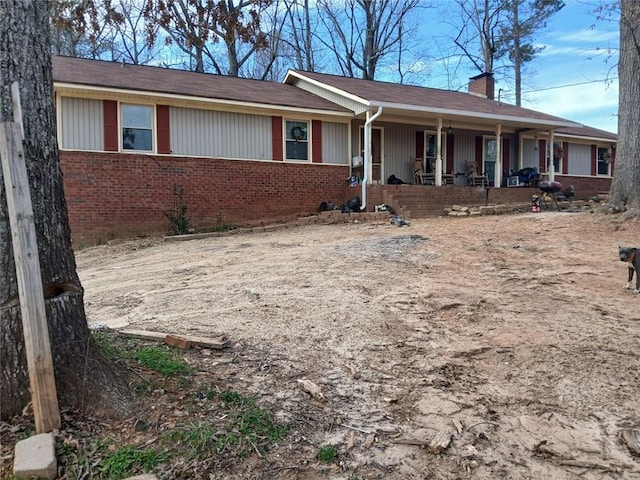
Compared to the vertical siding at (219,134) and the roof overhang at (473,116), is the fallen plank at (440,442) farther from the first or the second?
the roof overhang at (473,116)

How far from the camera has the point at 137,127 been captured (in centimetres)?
1318

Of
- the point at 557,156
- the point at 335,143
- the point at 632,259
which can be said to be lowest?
the point at 632,259

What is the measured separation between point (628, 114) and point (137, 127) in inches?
462

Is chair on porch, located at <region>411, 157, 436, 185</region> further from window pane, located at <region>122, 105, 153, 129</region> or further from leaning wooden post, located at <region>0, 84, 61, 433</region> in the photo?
leaning wooden post, located at <region>0, 84, 61, 433</region>

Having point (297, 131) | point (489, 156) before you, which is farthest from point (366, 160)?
point (489, 156)

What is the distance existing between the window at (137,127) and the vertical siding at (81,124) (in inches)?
22.9

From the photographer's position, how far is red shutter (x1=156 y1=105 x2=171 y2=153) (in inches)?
524

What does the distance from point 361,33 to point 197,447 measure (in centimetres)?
Answer: 3085

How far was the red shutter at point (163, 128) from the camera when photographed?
1330 centimetres

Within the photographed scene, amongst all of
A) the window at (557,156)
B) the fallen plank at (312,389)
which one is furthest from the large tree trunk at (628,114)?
Answer: the fallen plank at (312,389)

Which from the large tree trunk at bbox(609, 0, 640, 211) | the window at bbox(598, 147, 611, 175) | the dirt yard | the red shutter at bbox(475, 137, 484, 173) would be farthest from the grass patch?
the window at bbox(598, 147, 611, 175)

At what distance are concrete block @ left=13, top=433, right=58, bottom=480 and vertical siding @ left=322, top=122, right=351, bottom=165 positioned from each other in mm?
13449

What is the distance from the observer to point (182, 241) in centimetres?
1251

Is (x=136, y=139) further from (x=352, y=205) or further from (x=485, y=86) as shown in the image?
(x=485, y=86)
